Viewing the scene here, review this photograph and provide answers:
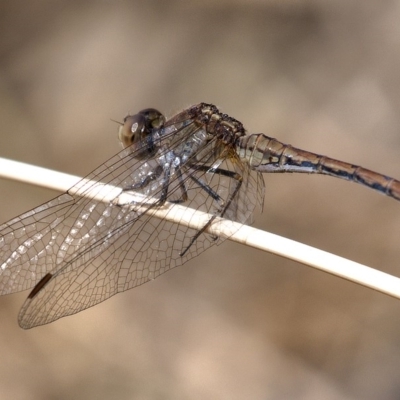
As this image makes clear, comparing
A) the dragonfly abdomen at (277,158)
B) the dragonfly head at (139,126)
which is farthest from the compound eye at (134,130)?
the dragonfly abdomen at (277,158)

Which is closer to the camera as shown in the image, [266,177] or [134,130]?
[134,130]

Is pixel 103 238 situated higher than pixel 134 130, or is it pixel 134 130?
pixel 134 130

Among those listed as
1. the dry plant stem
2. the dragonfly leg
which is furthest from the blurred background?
the dry plant stem

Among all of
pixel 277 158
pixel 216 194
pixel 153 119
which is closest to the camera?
pixel 216 194

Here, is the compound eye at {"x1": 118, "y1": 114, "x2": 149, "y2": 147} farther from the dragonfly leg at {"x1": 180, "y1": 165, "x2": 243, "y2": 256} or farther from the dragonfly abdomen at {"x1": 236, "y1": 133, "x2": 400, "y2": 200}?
the dragonfly abdomen at {"x1": 236, "y1": 133, "x2": 400, "y2": 200}

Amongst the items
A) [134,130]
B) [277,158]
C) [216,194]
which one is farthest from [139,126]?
[277,158]

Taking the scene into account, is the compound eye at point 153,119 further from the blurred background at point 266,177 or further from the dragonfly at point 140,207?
the blurred background at point 266,177

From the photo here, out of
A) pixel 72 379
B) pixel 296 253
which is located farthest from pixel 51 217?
pixel 72 379

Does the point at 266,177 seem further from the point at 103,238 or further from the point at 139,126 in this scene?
the point at 103,238
